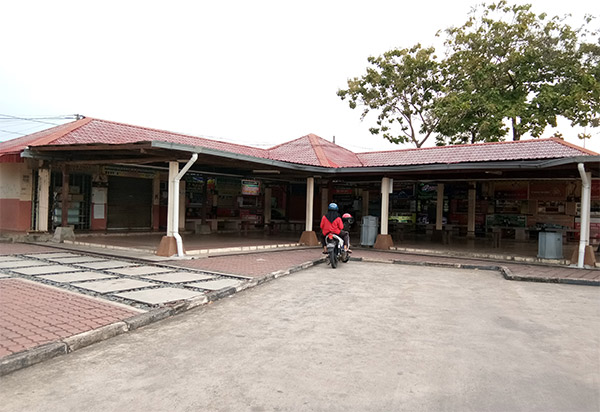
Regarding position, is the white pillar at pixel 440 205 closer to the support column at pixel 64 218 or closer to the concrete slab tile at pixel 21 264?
the support column at pixel 64 218

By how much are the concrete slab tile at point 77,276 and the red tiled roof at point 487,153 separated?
9.07 m

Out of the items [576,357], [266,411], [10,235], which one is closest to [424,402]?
[266,411]

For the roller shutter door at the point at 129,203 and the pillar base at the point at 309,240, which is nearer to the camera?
the pillar base at the point at 309,240

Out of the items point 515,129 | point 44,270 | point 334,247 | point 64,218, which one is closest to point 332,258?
point 334,247

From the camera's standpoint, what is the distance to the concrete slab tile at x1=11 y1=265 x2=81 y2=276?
8.17 m

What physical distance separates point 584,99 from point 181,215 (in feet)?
58.3

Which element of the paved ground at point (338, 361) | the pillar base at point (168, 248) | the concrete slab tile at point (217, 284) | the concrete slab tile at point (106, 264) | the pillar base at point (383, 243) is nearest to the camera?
the paved ground at point (338, 361)


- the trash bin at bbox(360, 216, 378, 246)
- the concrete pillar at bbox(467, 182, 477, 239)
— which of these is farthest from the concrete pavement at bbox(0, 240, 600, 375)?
the concrete pillar at bbox(467, 182, 477, 239)

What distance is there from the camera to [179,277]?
27.1 ft

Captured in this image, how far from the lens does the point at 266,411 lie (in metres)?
3.12

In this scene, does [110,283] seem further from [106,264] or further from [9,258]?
[9,258]

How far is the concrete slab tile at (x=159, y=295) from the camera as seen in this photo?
20.5 feet

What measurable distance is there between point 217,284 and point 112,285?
5.70 feet

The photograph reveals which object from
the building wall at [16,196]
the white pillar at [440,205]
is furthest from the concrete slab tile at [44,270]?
the white pillar at [440,205]
